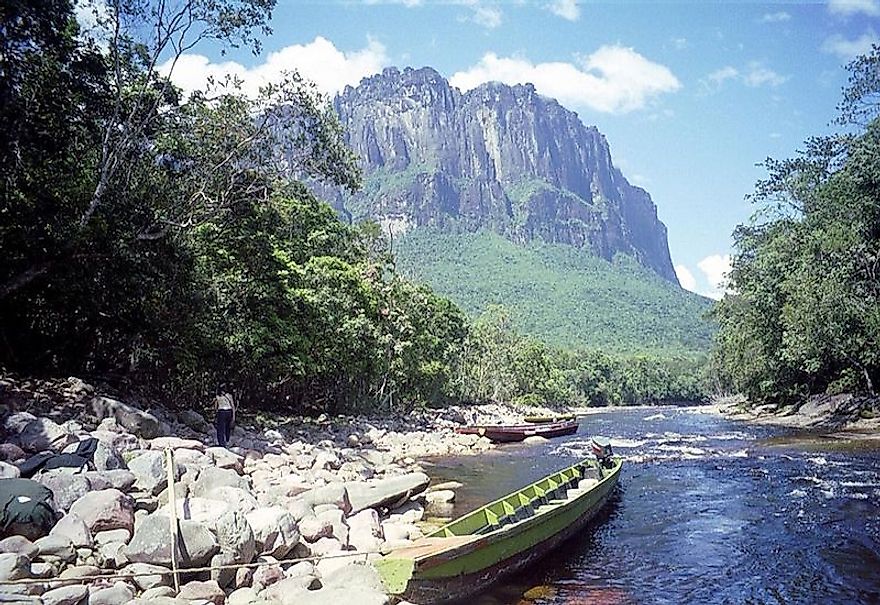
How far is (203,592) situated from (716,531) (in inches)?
446

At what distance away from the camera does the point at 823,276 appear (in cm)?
3497

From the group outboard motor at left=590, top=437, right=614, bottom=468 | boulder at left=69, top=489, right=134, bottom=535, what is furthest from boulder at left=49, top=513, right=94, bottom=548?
outboard motor at left=590, top=437, right=614, bottom=468

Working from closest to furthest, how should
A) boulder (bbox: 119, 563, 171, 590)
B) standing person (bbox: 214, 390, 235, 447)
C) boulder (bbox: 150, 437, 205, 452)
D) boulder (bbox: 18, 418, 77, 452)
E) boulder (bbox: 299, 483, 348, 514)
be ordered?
boulder (bbox: 119, 563, 171, 590) → boulder (bbox: 18, 418, 77, 452) → boulder (bbox: 299, 483, 348, 514) → boulder (bbox: 150, 437, 205, 452) → standing person (bbox: 214, 390, 235, 447)

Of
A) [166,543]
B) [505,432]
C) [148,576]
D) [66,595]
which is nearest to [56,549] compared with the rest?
[148,576]

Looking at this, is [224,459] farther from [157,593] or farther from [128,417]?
[157,593]

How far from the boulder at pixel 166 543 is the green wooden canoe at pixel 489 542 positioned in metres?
2.21

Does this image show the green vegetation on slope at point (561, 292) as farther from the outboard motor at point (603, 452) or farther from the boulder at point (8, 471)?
the boulder at point (8, 471)

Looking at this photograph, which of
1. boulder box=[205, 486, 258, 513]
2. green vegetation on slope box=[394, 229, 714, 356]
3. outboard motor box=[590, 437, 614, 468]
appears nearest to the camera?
boulder box=[205, 486, 258, 513]

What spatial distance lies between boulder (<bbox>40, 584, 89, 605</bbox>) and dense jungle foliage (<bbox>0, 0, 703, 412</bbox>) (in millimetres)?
9778

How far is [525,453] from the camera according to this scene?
98.6 ft

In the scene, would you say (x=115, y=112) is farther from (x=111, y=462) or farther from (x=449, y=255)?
(x=449, y=255)

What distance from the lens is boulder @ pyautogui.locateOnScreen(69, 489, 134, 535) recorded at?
842 cm

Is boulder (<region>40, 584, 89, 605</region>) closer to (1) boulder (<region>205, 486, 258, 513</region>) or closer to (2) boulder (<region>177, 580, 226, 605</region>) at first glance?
(2) boulder (<region>177, 580, 226, 605</region>)

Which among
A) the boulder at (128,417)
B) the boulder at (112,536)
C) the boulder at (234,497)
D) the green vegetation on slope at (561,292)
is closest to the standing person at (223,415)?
the boulder at (128,417)
